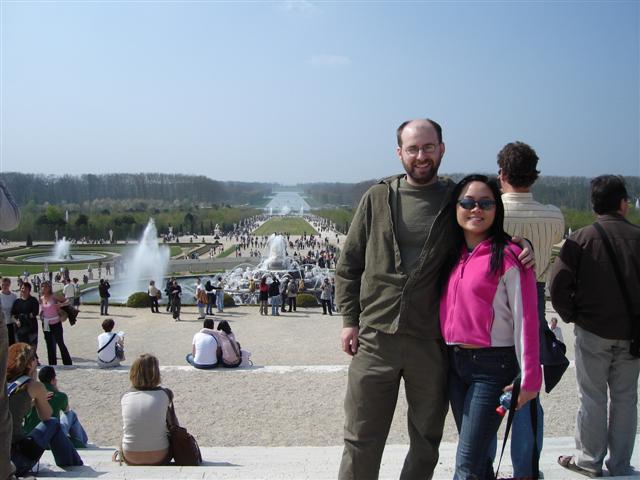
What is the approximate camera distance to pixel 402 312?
263 centimetres

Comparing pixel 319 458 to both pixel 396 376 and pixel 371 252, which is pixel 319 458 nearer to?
pixel 396 376

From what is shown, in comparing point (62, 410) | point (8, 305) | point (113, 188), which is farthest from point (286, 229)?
point (113, 188)

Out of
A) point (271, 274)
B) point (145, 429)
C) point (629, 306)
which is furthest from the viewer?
point (271, 274)

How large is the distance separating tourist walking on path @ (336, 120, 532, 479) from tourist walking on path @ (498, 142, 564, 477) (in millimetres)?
382

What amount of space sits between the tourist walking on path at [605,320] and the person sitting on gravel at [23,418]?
3221 millimetres

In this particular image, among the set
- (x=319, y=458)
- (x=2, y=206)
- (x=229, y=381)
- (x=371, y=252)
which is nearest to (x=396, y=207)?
(x=371, y=252)

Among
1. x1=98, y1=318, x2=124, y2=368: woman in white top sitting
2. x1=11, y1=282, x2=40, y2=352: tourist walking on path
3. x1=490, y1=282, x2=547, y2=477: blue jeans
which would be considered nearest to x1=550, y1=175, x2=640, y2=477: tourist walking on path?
x1=490, y1=282, x2=547, y2=477: blue jeans

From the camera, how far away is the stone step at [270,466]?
3.01 m

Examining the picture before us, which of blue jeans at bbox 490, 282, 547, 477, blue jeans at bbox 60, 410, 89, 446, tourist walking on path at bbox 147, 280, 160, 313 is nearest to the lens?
blue jeans at bbox 490, 282, 547, 477

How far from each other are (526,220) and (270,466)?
84.1 inches

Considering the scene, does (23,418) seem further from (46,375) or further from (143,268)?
(143,268)

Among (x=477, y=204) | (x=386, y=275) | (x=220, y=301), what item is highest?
(x=477, y=204)

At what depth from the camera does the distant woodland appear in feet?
200

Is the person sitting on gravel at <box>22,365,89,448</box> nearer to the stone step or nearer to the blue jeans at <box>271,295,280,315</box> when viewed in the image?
the stone step
